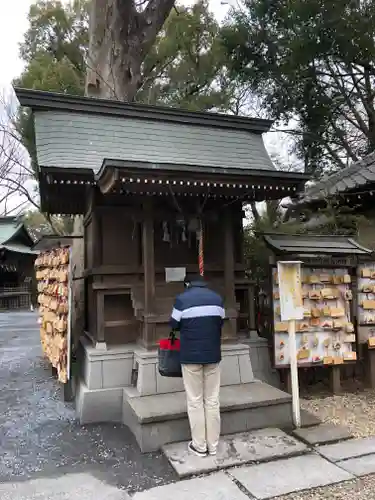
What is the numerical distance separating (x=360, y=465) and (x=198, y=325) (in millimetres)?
1990

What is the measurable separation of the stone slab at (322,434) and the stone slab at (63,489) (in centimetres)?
206

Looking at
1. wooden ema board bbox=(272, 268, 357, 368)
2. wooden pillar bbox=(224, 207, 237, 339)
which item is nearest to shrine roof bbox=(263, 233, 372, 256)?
wooden ema board bbox=(272, 268, 357, 368)

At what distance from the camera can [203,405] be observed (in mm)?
4168

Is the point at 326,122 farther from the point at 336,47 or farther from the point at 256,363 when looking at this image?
the point at 256,363

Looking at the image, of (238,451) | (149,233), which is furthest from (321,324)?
(149,233)

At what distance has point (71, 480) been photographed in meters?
3.77

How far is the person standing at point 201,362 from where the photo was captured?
160 inches

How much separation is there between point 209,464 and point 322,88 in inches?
500

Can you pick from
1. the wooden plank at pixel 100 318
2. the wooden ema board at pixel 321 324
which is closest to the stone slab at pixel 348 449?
the wooden ema board at pixel 321 324

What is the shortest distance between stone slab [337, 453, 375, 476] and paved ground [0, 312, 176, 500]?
1.63 m

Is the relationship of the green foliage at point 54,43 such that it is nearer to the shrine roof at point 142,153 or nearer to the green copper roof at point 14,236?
the shrine roof at point 142,153

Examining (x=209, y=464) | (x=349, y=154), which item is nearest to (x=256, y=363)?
(x=209, y=464)

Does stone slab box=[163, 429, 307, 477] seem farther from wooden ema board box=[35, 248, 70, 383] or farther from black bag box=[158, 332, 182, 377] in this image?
wooden ema board box=[35, 248, 70, 383]

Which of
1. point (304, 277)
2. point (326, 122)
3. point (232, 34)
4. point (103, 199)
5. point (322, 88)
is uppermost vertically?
point (232, 34)
